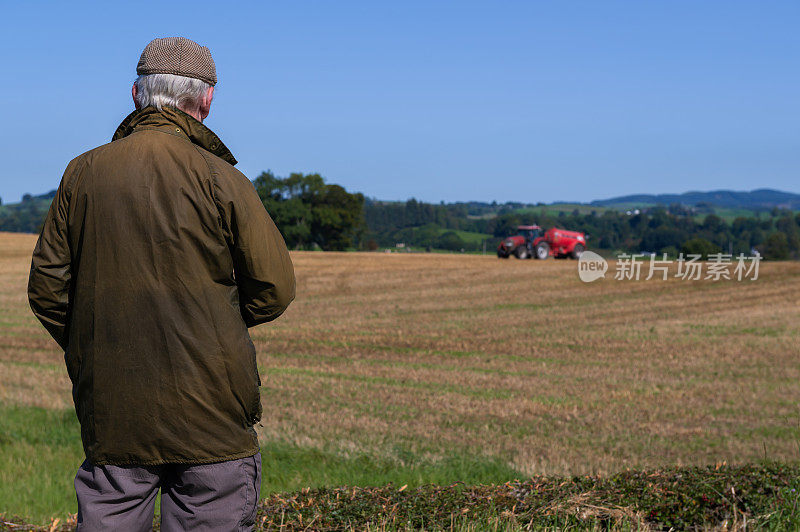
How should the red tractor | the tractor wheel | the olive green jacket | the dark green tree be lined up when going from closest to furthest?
the olive green jacket < the tractor wheel < the red tractor < the dark green tree

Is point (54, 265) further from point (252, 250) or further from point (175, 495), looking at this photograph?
point (175, 495)

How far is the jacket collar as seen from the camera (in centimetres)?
252

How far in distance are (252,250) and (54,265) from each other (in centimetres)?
65

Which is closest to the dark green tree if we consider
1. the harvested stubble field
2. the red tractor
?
the red tractor

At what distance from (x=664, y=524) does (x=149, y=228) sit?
290cm

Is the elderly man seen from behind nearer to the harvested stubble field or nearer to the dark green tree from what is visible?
the harvested stubble field

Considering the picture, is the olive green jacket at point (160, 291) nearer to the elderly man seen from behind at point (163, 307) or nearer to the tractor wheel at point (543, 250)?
the elderly man seen from behind at point (163, 307)

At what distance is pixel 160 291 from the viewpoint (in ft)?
7.84

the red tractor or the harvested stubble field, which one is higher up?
the red tractor

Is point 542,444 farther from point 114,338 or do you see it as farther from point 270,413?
point 114,338

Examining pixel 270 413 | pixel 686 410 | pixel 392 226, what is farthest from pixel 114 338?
pixel 392 226

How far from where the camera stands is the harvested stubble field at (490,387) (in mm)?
7641

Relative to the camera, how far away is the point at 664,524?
3814 millimetres

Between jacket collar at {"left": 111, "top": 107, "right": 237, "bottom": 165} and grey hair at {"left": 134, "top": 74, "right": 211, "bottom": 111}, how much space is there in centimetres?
3
